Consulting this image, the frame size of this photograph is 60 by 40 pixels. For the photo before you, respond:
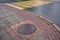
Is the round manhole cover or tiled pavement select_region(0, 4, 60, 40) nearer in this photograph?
tiled pavement select_region(0, 4, 60, 40)

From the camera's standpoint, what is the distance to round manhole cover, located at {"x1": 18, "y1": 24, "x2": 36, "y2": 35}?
586cm

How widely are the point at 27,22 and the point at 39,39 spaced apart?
2.07 metres

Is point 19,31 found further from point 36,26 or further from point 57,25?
point 57,25

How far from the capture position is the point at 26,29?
243 inches

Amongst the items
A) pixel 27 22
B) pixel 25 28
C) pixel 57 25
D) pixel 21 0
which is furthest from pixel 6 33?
pixel 21 0

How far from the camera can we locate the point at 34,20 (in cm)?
719

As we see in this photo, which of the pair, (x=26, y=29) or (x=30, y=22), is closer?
(x=26, y=29)

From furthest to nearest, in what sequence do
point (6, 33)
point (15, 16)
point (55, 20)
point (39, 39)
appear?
point (15, 16) < point (55, 20) < point (6, 33) < point (39, 39)

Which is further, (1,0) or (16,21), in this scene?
(1,0)

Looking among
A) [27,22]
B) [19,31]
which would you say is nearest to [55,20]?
[27,22]

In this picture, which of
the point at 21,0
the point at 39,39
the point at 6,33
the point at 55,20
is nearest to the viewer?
the point at 39,39

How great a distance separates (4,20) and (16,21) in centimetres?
100

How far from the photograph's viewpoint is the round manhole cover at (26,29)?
19.2ft

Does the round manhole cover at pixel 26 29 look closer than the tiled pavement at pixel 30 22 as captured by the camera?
No
